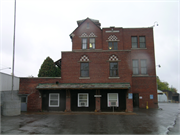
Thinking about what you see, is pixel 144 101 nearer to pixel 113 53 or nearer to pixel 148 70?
pixel 148 70

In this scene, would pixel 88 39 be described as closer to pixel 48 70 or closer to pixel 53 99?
pixel 53 99

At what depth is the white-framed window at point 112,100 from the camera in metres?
22.1

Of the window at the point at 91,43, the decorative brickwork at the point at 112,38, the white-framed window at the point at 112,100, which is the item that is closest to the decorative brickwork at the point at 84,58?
the window at the point at 91,43

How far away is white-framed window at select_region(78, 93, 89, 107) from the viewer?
2233cm

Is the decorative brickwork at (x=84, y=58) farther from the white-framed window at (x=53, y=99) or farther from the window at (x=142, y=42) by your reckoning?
the window at (x=142, y=42)

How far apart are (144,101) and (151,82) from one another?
307 cm

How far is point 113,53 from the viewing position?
2303 cm

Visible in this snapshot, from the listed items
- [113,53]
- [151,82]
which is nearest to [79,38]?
[113,53]

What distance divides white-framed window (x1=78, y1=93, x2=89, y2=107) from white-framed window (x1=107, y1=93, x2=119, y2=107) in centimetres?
260

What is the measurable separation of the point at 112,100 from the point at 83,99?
11.8ft

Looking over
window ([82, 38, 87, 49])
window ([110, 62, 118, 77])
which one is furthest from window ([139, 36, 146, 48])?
window ([82, 38, 87, 49])

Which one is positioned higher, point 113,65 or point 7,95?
point 113,65

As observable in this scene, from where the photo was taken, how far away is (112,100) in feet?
72.7

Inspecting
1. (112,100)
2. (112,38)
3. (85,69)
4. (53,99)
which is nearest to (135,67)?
(112,38)
